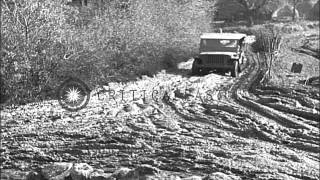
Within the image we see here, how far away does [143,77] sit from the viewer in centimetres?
1789

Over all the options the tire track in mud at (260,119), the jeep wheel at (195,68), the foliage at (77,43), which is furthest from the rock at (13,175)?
the jeep wheel at (195,68)

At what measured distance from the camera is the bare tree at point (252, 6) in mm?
49681

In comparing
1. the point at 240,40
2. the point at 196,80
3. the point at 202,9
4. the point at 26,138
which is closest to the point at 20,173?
the point at 26,138

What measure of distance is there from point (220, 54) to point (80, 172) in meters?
11.9

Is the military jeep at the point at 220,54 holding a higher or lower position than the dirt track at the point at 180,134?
higher

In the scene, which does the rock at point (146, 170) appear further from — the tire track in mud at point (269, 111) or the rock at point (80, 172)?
the tire track in mud at point (269, 111)

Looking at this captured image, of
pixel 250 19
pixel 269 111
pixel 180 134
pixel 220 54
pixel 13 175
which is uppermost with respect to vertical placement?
pixel 250 19

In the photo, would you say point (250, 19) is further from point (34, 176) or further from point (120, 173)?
point (34, 176)

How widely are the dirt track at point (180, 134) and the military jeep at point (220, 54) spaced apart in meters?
4.09

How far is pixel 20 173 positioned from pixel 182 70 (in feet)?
43.9

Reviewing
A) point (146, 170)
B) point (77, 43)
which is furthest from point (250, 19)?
A: point (146, 170)

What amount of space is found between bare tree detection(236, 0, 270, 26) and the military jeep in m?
30.1

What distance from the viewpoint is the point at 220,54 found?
19.2 metres

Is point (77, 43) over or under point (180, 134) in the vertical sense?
over
